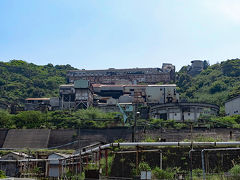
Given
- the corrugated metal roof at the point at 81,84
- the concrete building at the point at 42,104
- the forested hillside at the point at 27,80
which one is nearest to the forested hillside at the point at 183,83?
the forested hillside at the point at 27,80

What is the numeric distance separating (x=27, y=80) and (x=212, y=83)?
56.7 m

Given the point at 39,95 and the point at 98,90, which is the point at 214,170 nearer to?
the point at 98,90

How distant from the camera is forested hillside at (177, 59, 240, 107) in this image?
255 ft

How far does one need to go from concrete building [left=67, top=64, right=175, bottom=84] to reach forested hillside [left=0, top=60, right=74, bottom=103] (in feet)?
31.8

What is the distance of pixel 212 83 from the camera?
284 feet

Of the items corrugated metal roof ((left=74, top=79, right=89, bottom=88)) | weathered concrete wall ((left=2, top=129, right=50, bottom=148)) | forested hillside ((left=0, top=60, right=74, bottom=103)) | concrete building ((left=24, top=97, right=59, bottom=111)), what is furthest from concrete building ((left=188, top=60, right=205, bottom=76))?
weathered concrete wall ((left=2, top=129, right=50, bottom=148))

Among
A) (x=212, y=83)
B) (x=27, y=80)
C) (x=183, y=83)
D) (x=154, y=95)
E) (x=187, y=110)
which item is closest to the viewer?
(x=187, y=110)

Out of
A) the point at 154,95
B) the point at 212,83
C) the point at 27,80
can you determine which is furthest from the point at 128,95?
the point at 27,80

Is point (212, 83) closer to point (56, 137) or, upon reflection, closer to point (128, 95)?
point (128, 95)

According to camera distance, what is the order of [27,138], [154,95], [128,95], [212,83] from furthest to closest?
[212,83], [128,95], [154,95], [27,138]

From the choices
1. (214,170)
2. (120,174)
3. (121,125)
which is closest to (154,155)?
(120,174)

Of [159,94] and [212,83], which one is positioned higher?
[212,83]

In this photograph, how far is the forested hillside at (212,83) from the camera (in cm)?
7781

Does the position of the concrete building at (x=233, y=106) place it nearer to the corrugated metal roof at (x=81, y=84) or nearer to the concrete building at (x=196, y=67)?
the corrugated metal roof at (x=81, y=84)
